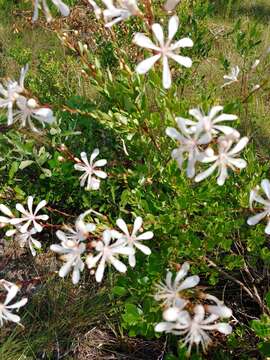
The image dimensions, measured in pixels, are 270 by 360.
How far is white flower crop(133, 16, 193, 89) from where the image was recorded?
1085 mm

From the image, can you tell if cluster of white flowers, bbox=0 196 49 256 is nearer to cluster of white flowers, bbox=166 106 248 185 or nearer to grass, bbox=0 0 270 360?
grass, bbox=0 0 270 360

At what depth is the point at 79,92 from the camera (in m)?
2.76

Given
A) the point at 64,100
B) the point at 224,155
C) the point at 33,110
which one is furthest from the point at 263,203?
the point at 64,100

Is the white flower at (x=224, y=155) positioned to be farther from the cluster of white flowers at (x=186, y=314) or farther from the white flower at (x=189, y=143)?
the cluster of white flowers at (x=186, y=314)

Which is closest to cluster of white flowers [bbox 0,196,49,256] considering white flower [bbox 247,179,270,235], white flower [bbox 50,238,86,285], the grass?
white flower [bbox 50,238,86,285]

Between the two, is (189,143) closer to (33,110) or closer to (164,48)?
(164,48)

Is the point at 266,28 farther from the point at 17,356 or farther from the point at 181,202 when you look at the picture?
the point at 17,356

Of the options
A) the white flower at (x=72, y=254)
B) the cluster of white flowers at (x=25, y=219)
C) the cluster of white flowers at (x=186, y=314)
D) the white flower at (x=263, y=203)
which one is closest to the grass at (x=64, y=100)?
the cluster of white flowers at (x=25, y=219)

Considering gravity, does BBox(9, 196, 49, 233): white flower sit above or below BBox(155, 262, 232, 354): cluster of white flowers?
below

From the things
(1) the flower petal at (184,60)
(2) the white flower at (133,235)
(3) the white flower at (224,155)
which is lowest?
(2) the white flower at (133,235)

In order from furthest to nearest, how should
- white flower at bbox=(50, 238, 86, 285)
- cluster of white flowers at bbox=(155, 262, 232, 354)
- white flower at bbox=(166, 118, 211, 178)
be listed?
white flower at bbox=(50, 238, 86, 285), white flower at bbox=(166, 118, 211, 178), cluster of white flowers at bbox=(155, 262, 232, 354)

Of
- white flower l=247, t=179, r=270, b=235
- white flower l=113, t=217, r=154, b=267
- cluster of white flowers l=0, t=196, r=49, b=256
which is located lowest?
cluster of white flowers l=0, t=196, r=49, b=256

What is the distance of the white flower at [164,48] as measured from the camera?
1085 millimetres

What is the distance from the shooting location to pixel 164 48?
116 centimetres
